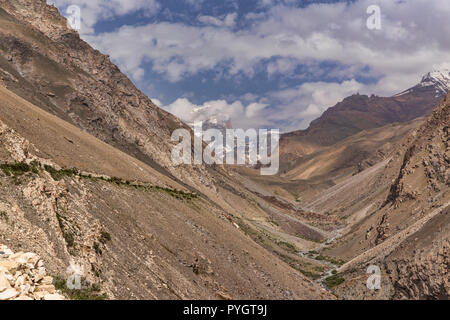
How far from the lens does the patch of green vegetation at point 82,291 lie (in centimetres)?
1246

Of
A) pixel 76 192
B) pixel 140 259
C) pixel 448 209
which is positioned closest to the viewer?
pixel 140 259

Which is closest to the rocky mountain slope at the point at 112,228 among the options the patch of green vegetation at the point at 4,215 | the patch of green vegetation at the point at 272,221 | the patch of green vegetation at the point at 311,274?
the patch of green vegetation at the point at 4,215

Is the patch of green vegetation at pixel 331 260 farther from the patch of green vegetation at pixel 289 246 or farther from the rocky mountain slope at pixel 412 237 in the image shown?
the patch of green vegetation at pixel 289 246

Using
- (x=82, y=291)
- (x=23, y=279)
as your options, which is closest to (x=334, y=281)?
(x=82, y=291)

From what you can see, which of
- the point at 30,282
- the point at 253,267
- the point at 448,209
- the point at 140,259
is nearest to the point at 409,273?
the point at 448,209

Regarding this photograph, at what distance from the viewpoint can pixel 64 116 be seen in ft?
170

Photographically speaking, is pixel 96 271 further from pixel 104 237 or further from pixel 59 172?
pixel 59 172

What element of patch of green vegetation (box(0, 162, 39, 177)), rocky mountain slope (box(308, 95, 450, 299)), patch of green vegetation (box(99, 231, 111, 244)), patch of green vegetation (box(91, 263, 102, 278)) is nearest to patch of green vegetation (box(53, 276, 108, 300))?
patch of green vegetation (box(91, 263, 102, 278))

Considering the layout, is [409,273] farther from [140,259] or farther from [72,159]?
[72,159]

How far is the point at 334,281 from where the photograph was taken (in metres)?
42.1

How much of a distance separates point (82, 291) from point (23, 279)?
14.4 feet

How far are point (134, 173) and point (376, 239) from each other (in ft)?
117

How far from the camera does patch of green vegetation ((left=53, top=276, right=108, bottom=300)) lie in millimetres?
12457

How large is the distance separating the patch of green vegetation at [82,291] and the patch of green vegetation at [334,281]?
106 feet
